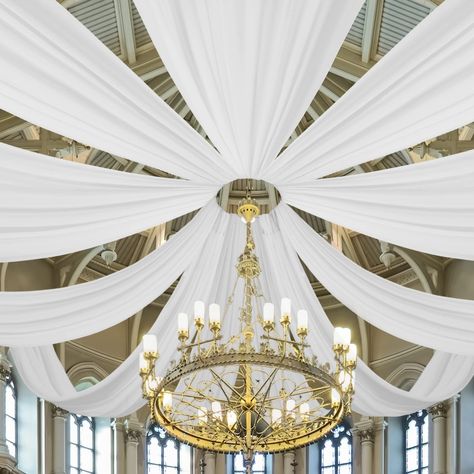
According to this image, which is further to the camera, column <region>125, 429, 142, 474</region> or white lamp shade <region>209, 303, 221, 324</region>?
column <region>125, 429, 142, 474</region>

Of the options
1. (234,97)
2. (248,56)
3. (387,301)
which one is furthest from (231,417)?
(248,56)

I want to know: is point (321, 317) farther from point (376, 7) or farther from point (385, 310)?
point (376, 7)

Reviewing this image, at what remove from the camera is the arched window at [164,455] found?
2056 centimetres

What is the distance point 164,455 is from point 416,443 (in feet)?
13.2

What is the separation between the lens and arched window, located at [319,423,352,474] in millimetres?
20469

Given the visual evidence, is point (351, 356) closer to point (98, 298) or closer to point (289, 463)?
point (98, 298)

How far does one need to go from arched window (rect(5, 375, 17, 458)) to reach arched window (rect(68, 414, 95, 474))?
1.28m

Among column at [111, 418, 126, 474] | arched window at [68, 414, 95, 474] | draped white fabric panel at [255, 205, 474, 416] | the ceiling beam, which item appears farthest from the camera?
column at [111, 418, 126, 474]

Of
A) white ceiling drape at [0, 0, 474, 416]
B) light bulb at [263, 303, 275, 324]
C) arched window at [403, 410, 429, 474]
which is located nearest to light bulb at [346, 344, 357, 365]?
light bulb at [263, 303, 275, 324]

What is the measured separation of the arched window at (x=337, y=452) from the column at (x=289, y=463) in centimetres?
45

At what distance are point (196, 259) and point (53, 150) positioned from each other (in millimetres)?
2762

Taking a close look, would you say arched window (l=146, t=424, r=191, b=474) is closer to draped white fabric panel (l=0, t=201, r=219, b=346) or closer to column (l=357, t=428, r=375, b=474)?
column (l=357, t=428, r=375, b=474)

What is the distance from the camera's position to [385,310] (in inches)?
551

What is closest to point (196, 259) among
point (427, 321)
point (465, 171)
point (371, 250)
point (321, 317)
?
point (321, 317)
